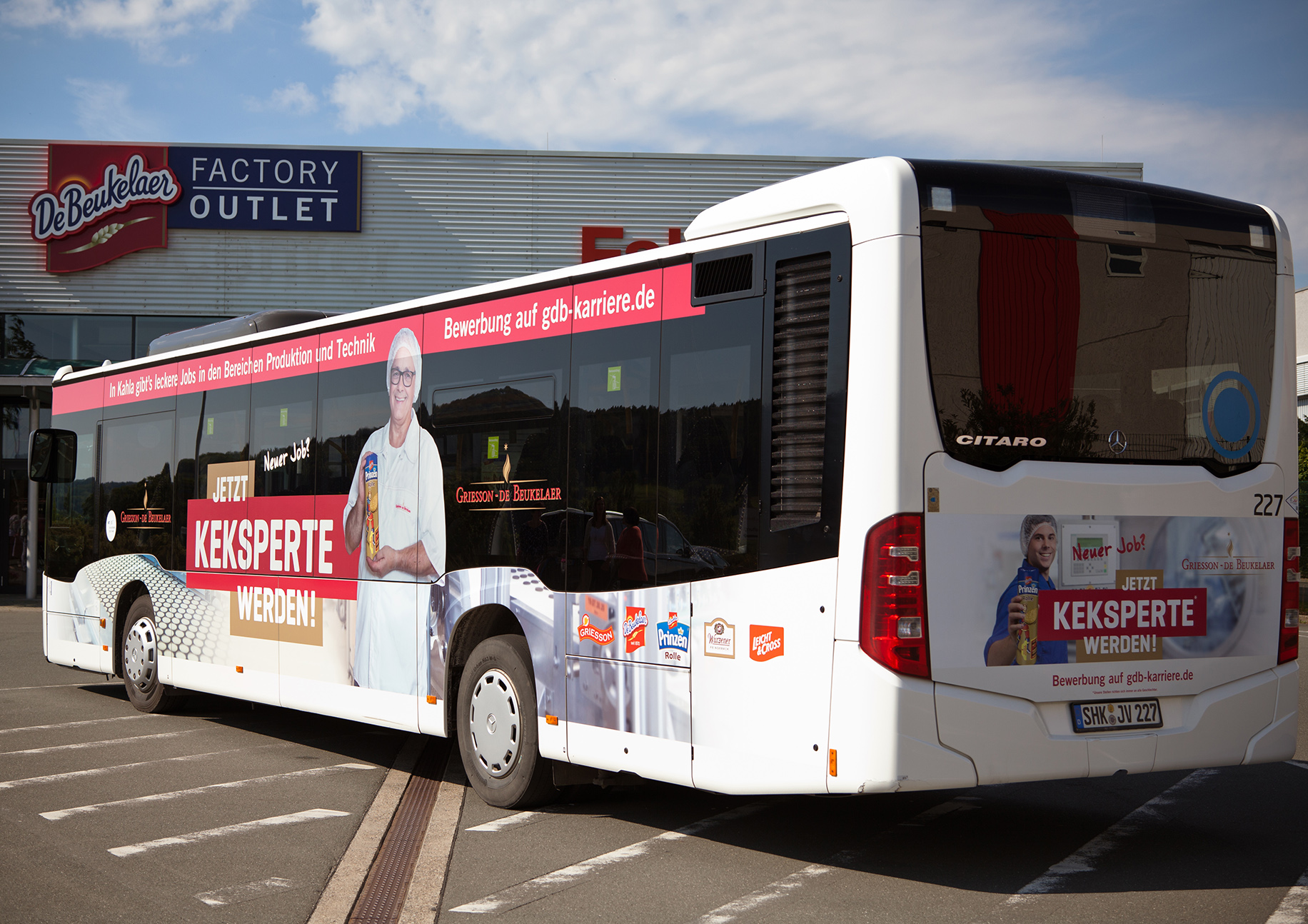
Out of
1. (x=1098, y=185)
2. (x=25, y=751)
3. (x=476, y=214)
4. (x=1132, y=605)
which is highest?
(x=476, y=214)

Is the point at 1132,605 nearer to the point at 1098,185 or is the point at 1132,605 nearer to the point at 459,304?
the point at 1098,185

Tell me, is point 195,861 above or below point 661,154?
below

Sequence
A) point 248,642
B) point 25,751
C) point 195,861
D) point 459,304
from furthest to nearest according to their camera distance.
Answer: point 248,642 < point 25,751 < point 459,304 < point 195,861

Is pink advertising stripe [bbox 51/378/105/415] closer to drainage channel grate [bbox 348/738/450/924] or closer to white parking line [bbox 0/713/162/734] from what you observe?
white parking line [bbox 0/713/162/734]

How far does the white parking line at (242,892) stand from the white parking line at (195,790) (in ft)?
6.55

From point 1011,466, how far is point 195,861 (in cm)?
443

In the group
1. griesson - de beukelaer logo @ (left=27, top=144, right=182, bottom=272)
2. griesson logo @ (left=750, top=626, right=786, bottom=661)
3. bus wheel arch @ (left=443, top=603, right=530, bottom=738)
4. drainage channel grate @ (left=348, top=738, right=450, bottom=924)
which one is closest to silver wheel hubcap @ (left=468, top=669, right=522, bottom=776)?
bus wheel arch @ (left=443, top=603, right=530, bottom=738)

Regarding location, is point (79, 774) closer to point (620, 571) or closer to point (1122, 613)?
point (620, 571)

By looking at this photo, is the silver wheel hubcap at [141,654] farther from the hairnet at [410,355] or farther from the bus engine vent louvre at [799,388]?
the bus engine vent louvre at [799,388]

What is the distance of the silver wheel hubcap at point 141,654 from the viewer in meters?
11.3

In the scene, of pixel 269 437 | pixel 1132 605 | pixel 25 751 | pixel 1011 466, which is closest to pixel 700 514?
pixel 1011 466

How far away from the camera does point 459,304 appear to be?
8.05 m

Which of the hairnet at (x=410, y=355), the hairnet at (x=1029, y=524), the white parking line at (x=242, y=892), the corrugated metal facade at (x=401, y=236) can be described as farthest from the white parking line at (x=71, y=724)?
the corrugated metal facade at (x=401, y=236)

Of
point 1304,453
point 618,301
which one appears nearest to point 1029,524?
point 618,301
